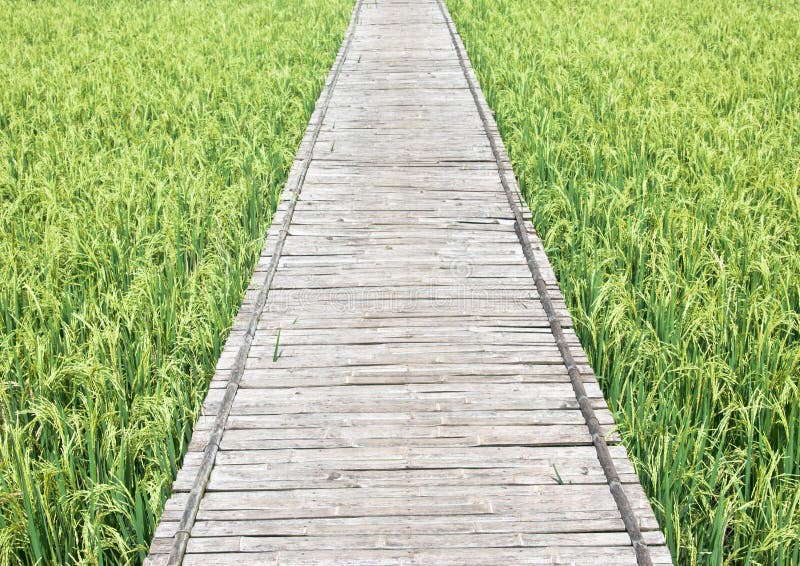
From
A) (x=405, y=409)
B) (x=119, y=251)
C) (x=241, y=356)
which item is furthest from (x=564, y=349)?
(x=119, y=251)

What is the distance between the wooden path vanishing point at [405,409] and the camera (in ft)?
8.10

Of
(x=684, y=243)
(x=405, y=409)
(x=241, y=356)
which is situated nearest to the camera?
(x=405, y=409)

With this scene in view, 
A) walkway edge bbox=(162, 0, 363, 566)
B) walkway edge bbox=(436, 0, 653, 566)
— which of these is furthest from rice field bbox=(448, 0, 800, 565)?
walkway edge bbox=(162, 0, 363, 566)

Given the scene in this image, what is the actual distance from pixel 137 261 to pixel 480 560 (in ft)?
8.47

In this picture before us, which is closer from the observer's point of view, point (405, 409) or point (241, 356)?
point (405, 409)

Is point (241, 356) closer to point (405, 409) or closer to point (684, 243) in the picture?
point (405, 409)

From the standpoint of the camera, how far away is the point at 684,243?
13.2 feet

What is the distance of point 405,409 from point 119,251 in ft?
6.46

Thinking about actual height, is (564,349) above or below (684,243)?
below

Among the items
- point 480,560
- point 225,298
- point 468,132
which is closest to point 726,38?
point 468,132

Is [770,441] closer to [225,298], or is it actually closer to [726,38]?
[225,298]

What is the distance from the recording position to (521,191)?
548 cm

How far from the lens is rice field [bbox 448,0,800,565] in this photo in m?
2.65

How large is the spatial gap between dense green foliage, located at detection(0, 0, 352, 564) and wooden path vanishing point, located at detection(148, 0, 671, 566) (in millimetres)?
208
